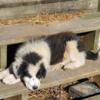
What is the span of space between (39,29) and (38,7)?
8.99 feet

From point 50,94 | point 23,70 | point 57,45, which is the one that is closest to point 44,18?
point 50,94

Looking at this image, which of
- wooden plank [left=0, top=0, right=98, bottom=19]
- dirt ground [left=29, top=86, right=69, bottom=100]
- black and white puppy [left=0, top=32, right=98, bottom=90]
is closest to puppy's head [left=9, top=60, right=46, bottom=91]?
black and white puppy [left=0, top=32, right=98, bottom=90]

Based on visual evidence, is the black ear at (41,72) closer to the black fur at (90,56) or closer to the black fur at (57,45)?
the black fur at (57,45)

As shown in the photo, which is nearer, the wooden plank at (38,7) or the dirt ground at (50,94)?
the dirt ground at (50,94)

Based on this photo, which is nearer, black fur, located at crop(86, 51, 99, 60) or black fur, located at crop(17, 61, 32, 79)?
black fur, located at crop(17, 61, 32, 79)

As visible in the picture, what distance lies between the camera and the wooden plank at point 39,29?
4.12 metres

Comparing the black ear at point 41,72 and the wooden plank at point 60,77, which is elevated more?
the black ear at point 41,72

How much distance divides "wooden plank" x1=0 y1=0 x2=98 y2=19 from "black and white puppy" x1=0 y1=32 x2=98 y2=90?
2.47 metres

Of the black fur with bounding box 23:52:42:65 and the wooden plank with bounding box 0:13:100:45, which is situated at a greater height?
the wooden plank with bounding box 0:13:100:45

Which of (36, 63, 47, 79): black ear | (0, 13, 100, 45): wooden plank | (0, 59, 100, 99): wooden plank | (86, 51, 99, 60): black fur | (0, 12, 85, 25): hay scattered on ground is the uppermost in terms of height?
(0, 13, 100, 45): wooden plank

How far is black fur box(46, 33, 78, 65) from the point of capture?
430cm

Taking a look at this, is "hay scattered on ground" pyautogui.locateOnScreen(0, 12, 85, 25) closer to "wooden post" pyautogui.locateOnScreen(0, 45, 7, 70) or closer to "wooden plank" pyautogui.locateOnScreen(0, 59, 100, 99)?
"wooden plank" pyautogui.locateOnScreen(0, 59, 100, 99)

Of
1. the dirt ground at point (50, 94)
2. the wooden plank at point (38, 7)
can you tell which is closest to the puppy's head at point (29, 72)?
the dirt ground at point (50, 94)

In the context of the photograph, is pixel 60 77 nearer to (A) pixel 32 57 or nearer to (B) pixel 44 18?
(A) pixel 32 57
